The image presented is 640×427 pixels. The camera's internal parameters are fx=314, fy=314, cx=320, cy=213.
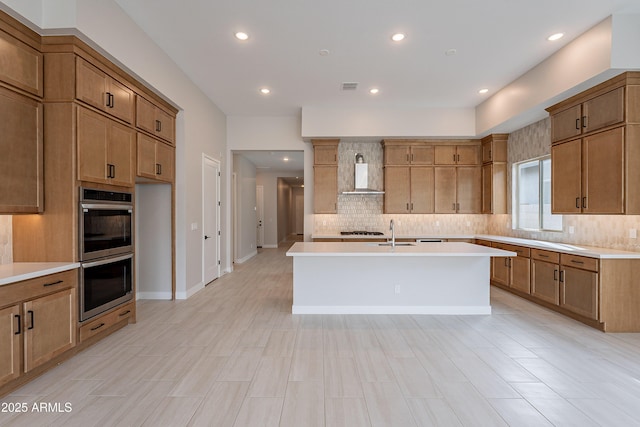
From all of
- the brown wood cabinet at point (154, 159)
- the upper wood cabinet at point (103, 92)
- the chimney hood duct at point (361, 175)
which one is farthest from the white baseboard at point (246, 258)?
the upper wood cabinet at point (103, 92)

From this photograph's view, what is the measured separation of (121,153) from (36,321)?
6.00ft

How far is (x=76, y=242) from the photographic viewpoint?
111 inches

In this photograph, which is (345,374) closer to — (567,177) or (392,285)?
(392,285)

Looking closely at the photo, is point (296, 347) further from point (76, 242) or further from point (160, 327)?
point (76, 242)

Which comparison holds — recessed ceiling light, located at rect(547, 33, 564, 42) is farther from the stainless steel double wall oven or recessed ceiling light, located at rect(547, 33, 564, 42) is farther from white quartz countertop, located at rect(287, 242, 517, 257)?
the stainless steel double wall oven

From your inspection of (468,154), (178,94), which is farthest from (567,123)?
(178,94)

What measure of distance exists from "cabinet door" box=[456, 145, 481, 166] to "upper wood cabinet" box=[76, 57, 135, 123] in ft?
18.9

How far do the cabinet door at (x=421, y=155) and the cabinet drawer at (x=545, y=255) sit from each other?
2633 millimetres

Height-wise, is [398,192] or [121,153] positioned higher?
[121,153]

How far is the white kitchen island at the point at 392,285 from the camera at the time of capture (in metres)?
4.11

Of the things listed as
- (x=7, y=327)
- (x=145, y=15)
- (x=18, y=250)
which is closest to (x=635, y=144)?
(x=145, y=15)

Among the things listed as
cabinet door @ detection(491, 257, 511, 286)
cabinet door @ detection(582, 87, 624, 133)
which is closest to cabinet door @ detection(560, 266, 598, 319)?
cabinet door @ detection(491, 257, 511, 286)

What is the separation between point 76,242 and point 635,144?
18.8 ft

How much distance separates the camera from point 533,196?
5.48 meters
